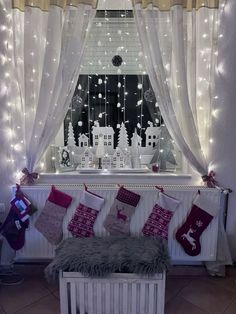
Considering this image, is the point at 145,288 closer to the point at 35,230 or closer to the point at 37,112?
the point at 35,230

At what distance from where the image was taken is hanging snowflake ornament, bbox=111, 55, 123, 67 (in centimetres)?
224

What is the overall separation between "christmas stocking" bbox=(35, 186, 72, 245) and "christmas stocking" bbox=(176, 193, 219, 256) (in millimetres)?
920

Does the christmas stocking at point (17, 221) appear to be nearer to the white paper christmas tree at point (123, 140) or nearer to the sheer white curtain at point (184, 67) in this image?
the white paper christmas tree at point (123, 140)

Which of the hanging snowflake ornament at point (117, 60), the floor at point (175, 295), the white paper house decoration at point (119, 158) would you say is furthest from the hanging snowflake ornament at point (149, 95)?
the floor at point (175, 295)

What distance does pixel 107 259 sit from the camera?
1617 mm

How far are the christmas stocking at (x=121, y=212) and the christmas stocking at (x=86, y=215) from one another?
111 millimetres

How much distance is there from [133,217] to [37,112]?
111 centimetres

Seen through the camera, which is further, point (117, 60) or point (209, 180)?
point (117, 60)

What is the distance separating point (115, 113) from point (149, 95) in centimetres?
33

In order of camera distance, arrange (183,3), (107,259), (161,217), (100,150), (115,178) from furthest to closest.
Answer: (100,150) → (115,178) → (161,217) → (183,3) → (107,259)

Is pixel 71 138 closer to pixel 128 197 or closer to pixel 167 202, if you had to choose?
pixel 128 197

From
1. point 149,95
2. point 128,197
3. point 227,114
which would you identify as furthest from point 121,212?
point 227,114

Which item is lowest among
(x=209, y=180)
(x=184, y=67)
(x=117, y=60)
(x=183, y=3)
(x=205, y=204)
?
(x=205, y=204)

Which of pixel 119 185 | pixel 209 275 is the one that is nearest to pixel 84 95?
pixel 119 185
